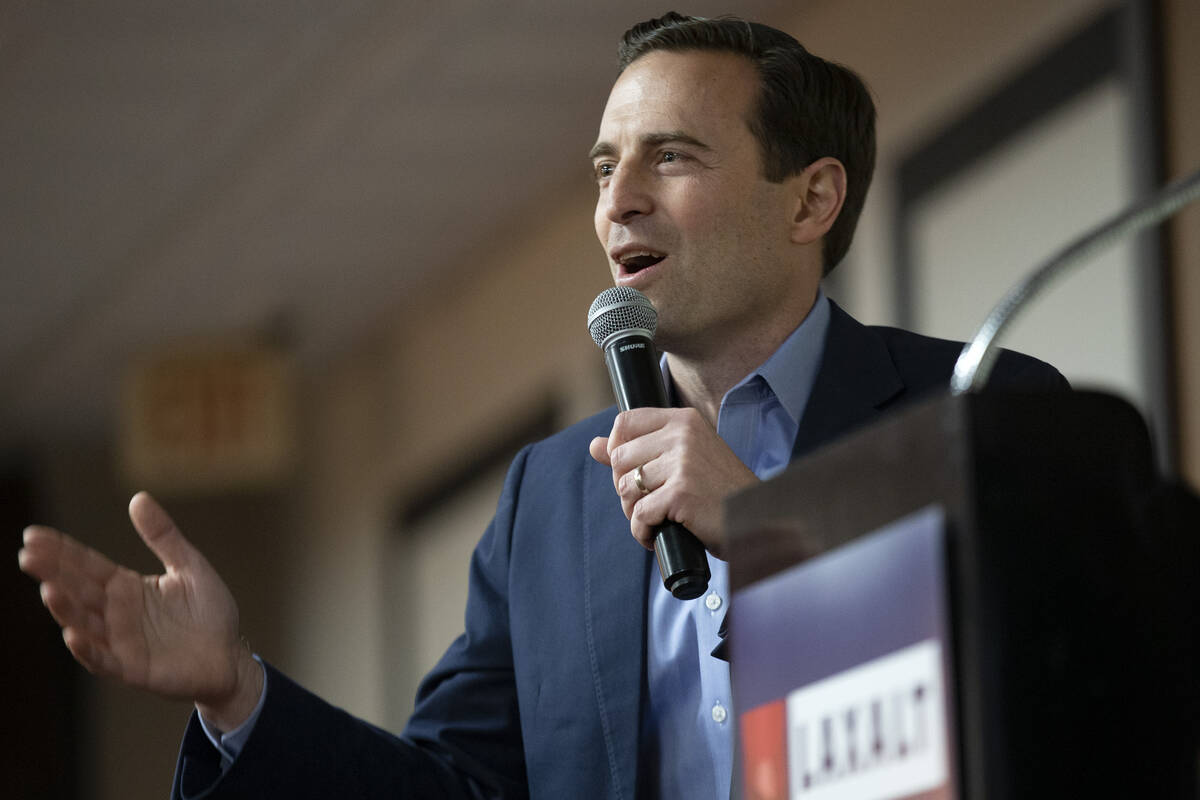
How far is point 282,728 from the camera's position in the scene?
1467mm

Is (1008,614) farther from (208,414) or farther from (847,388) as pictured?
(208,414)

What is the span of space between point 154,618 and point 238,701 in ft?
0.34

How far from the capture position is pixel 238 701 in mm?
1450

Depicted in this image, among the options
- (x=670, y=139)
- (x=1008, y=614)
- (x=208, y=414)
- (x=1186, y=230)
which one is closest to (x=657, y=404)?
(x=670, y=139)

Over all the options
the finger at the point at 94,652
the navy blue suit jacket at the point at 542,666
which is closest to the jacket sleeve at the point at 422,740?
the navy blue suit jacket at the point at 542,666

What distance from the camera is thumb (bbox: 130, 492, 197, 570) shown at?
1.43 metres

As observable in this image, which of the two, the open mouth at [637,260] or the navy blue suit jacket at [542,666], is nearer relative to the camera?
the navy blue suit jacket at [542,666]

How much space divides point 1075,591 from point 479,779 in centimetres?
87

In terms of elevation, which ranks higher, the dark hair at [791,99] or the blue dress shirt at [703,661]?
the dark hair at [791,99]

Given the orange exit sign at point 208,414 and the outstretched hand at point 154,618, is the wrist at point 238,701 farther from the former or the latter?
the orange exit sign at point 208,414

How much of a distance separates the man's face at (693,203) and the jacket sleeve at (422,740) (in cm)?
25

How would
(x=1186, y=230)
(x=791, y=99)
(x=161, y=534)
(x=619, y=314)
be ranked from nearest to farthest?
(x=161, y=534) < (x=619, y=314) < (x=791, y=99) < (x=1186, y=230)

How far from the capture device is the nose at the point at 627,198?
5.62ft

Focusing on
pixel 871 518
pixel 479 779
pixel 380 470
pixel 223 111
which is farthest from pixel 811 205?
pixel 380 470
